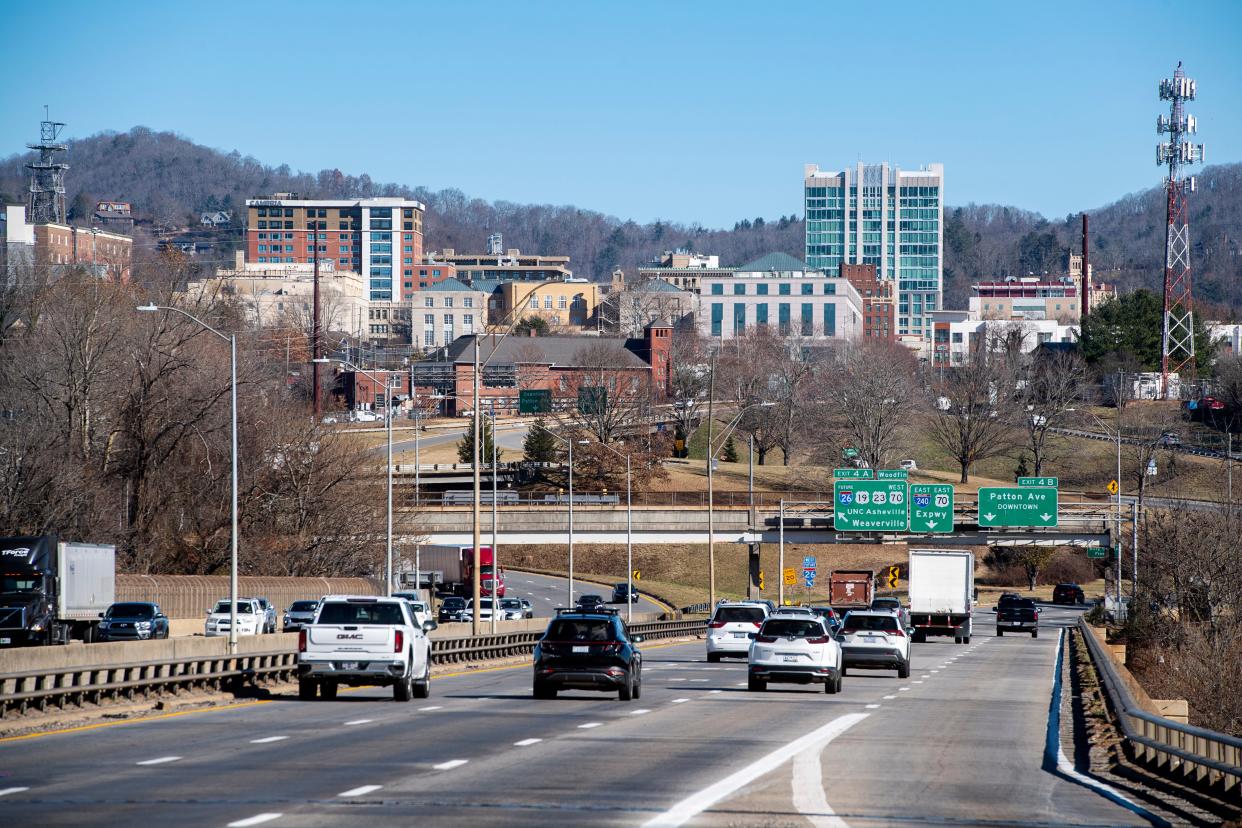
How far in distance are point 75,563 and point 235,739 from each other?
71.6 ft

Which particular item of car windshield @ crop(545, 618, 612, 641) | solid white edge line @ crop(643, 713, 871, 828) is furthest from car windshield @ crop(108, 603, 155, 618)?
solid white edge line @ crop(643, 713, 871, 828)

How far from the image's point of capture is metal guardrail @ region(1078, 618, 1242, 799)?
15969 mm

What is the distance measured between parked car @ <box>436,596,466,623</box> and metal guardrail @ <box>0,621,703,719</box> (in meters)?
29.1

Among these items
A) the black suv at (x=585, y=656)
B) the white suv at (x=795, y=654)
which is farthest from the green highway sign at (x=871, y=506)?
the black suv at (x=585, y=656)

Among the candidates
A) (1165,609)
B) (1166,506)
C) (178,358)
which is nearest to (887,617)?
(1165,609)

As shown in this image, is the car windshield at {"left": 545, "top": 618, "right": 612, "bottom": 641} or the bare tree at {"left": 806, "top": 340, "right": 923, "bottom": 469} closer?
the car windshield at {"left": 545, "top": 618, "right": 612, "bottom": 641}

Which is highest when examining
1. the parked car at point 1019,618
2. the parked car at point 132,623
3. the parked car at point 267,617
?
the parked car at point 132,623

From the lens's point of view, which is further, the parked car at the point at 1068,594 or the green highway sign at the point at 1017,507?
the parked car at the point at 1068,594

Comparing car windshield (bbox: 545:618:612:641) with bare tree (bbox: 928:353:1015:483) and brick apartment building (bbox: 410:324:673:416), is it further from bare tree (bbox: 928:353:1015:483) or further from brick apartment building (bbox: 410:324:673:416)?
brick apartment building (bbox: 410:324:673:416)

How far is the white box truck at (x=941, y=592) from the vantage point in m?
61.6

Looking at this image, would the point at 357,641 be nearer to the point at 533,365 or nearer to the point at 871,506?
the point at 871,506

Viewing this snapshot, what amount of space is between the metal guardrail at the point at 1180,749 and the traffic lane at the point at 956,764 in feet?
3.72

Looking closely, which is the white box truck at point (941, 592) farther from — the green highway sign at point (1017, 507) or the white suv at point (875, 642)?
the white suv at point (875, 642)

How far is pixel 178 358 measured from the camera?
70.0 m
